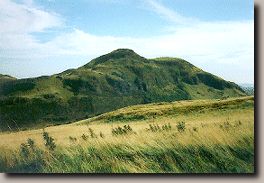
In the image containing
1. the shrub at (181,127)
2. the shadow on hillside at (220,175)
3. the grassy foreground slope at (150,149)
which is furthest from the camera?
the shrub at (181,127)

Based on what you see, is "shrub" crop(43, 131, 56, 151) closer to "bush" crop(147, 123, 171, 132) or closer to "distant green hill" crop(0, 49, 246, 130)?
"distant green hill" crop(0, 49, 246, 130)

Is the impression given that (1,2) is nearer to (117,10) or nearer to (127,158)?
(117,10)

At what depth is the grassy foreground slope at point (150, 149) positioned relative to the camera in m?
6.00

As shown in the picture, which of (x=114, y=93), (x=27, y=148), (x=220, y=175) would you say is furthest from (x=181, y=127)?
(x=114, y=93)

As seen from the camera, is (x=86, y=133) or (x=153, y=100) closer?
(x=86, y=133)

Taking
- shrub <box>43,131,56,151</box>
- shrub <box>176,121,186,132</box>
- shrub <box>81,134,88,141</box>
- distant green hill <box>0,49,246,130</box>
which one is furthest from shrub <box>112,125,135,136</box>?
distant green hill <box>0,49,246,130</box>

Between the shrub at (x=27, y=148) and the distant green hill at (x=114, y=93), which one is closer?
the shrub at (x=27, y=148)

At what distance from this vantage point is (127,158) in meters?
6.11

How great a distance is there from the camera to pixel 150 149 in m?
6.13

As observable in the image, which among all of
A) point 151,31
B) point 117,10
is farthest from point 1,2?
point 151,31

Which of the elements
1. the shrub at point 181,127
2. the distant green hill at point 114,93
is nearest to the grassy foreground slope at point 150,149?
the shrub at point 181,127

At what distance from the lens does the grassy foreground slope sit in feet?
19.7

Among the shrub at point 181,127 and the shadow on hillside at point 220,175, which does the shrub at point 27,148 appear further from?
the shrub at point 181,127

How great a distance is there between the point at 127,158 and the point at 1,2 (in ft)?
11.2
